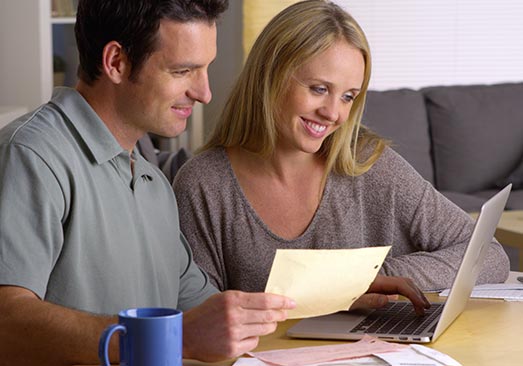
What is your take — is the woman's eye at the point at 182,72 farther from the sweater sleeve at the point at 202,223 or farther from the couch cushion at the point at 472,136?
the couch cushion at the point at 472,136

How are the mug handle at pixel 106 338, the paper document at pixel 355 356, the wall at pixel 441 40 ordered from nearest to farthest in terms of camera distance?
the mug handle at pixel 106 338 → the paper document at pixel 355 356 → the wall at pixel 441 40

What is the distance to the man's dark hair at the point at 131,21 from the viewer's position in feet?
5.28

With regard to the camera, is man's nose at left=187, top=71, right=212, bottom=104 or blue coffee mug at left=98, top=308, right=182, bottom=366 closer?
blue coffee mug at left=98, top=308, right=182, bottom=366

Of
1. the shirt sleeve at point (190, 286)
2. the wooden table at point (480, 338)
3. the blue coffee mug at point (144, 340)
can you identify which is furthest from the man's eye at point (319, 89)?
the blue coffee mug at point (144, 340)

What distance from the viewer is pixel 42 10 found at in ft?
14.9

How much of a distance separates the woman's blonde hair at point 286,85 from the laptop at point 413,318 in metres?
0.49

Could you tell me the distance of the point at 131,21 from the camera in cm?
161

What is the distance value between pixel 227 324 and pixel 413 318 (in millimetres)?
501

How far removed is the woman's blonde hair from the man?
1.43 ft

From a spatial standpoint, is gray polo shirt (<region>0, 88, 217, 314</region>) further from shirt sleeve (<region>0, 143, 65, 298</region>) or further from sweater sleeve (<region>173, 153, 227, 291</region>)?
sweater sleeve (<region>173, 153, 227, 291</region>)

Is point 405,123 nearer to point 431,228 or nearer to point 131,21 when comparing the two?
point 431,228

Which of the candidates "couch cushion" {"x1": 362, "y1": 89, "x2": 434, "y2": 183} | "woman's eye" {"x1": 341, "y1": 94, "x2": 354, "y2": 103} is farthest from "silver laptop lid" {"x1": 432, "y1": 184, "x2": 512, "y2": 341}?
"couch cushion" {"x1": 362, "y1": 89, "x2": 434, "y2": 183}

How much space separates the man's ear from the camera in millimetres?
1631

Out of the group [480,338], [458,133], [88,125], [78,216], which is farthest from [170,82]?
[458,133]
